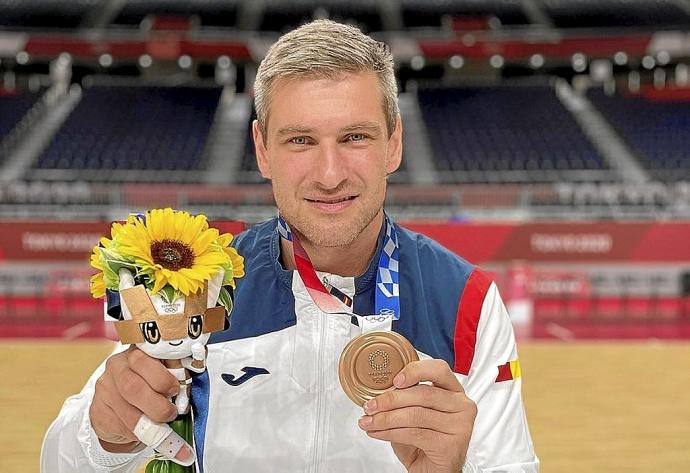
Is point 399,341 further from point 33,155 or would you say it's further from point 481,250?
point 33,155

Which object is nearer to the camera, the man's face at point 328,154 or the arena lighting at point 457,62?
the man's face at point 328,154

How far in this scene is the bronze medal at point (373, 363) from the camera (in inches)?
51.0

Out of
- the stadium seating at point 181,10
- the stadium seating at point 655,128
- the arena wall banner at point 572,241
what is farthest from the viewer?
the stadium seating at point 181,10

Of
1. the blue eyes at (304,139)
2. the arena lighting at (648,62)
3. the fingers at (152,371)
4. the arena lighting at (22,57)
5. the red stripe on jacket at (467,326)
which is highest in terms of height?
the arena lighting at (648,62)

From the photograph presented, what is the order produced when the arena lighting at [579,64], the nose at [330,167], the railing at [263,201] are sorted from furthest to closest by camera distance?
the arena lighting at [579,64], the railing at [263,201], the nose at [330,167]

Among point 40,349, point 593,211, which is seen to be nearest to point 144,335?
point 40,349

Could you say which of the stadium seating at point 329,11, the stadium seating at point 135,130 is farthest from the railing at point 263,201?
Answer: the stadium seating at point 329,11

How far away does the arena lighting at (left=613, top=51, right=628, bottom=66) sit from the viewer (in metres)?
20.2

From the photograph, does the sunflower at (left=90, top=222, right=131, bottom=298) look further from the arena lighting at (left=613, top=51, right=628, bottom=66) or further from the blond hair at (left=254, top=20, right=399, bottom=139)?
the arena lighting at (left=613, top=51, right=628, bottom=66)

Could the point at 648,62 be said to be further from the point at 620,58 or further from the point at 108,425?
the point at 108,425

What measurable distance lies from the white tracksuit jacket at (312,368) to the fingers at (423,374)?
10.1 inches

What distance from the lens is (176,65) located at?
78.0 ft

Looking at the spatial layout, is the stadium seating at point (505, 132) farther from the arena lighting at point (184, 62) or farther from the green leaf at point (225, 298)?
the green leaf at point (225, 298)

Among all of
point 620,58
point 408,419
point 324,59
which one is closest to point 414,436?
point 408,419
